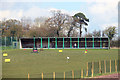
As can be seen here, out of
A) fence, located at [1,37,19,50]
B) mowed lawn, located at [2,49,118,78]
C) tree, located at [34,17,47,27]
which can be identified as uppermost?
tree, located at [34,17,47,27]

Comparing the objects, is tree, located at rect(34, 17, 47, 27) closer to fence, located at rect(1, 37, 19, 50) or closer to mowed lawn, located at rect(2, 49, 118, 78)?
fence, located at rect(1, 37, 19, 50)

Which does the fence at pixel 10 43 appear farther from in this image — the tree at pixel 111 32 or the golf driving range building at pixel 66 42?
the tree at pixel 111 32

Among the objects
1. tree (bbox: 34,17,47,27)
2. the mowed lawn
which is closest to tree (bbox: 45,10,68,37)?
tree (bbox: 34,17,47,27)

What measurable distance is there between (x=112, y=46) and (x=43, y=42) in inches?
1097

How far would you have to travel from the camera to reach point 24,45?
72500mm

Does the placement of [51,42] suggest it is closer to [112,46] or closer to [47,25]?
[47,25]

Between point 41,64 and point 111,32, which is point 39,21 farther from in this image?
point 41,64

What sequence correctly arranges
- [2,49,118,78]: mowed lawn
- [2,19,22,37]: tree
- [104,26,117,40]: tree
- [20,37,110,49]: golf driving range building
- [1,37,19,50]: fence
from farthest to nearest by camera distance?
[104,26,117,40]: tree
[2,19,22,37]: tree
[20,37,110,49]: golf driving range building
[1,37,19,50]: fence
[2,49,118,78]: mowed lawn

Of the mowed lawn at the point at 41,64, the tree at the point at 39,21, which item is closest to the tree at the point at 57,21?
the tree at the point at 39,21

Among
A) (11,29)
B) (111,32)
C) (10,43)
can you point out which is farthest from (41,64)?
(111,32)

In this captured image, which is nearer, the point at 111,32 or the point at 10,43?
the point at 10,43

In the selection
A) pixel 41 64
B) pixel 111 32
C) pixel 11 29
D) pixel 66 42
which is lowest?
pixel 41 64

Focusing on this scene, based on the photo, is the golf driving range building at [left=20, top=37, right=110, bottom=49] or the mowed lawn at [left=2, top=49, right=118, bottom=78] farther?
the golf driving range building at [left=20, top=37, right=110, bottom=49]

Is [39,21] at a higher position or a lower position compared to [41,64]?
higher
